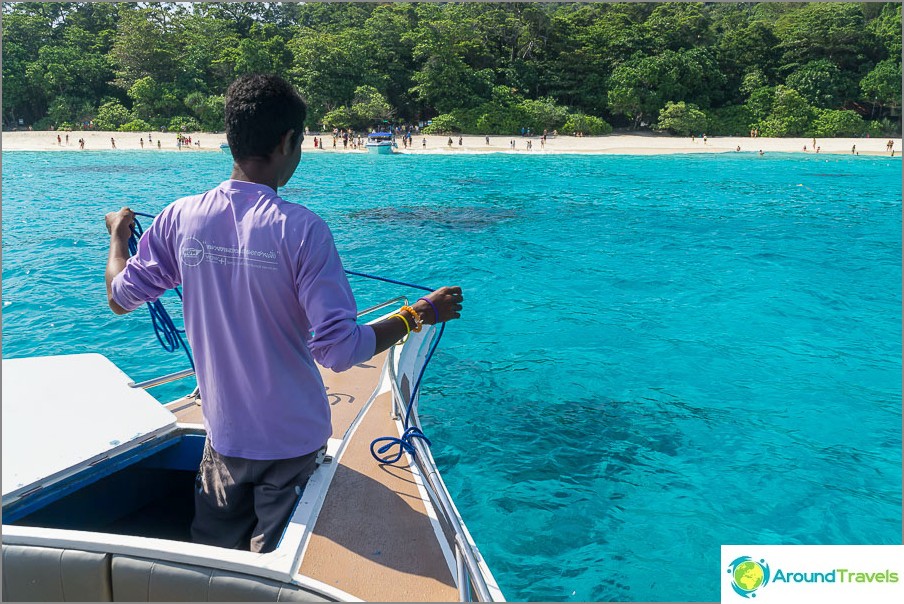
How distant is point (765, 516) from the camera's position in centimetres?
535

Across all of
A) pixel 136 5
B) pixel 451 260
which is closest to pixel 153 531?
pixel 451 260

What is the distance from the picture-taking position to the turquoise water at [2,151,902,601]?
516cm

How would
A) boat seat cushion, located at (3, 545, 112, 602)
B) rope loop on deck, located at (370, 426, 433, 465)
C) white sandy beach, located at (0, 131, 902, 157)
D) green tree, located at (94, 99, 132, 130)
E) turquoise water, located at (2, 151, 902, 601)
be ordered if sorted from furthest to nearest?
green tree, located at (94, 99, 132, 130) → white sandy beach, located at (0, 131, 902, 157) → turquoise water, located at (2, 151, 902, 601) → rope loop on deck, located at (370, 426, 433, 465) → boat seat cushion, located at (3, 545, 112, 602)

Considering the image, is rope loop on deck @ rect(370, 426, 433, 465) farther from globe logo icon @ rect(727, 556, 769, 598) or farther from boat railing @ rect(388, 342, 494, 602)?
globe logo icon @ rect(727, 556, 769, 598)

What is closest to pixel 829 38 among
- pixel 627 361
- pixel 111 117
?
pixel 627 361

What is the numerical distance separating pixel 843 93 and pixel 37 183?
57.2 m

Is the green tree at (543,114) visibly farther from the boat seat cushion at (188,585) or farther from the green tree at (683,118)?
the boat seat cushion at (188,585)

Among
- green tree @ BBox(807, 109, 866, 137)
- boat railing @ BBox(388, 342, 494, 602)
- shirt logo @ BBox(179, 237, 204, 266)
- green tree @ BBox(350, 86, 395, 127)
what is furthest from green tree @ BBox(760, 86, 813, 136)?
shirt logo @ BBox(179, 237, 204, 266)

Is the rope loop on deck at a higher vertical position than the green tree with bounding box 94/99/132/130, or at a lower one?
lower

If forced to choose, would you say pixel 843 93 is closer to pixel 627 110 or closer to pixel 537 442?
pixel 627 110

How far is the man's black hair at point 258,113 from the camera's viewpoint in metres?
1.94

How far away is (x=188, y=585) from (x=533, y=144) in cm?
5012

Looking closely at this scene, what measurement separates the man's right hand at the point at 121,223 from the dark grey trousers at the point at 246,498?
2.85 feet

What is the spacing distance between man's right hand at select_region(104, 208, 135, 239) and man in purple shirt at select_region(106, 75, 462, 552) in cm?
20
